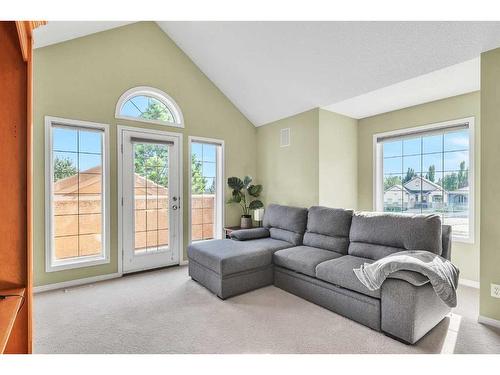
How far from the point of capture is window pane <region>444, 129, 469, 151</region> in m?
3.14

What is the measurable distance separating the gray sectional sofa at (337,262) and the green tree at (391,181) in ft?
4.17

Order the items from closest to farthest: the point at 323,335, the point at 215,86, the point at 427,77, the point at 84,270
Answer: the point at 323,335 < the point at 427,77 < the point at 84,270 < the point at 215,86

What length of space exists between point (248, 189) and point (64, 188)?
2717 mm

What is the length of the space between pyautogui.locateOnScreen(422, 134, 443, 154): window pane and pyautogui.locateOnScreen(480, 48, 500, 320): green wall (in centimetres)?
116

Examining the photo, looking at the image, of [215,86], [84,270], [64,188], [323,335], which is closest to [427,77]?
[323,335]

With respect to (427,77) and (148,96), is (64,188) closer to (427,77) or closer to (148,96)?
(148,96)

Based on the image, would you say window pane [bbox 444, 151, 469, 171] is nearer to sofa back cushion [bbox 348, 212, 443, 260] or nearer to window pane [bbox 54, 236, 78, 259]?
sofa back cushion [bbox 348, 212, 443, 260]

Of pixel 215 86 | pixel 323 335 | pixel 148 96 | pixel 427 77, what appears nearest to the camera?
pixel 323 335

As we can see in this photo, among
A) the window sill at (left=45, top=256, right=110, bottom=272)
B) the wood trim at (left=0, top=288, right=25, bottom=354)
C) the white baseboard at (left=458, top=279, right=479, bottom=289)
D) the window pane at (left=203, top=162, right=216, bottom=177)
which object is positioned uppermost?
the window pane at (left=203, top=162, right=216, bottom=177)

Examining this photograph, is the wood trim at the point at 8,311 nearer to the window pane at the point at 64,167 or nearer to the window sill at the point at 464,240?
the window pane at the point at 64,167

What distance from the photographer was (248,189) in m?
4.65

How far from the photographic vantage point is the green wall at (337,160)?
149 inches

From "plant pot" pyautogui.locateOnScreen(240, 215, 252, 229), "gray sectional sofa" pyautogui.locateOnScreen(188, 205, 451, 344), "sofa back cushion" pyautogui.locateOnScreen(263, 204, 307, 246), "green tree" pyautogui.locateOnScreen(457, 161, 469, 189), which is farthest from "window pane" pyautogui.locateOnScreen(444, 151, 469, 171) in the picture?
"plant pot" pyautogui.locateOnScreen(240, 215, 252, 229)

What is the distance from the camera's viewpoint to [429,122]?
3.41m
